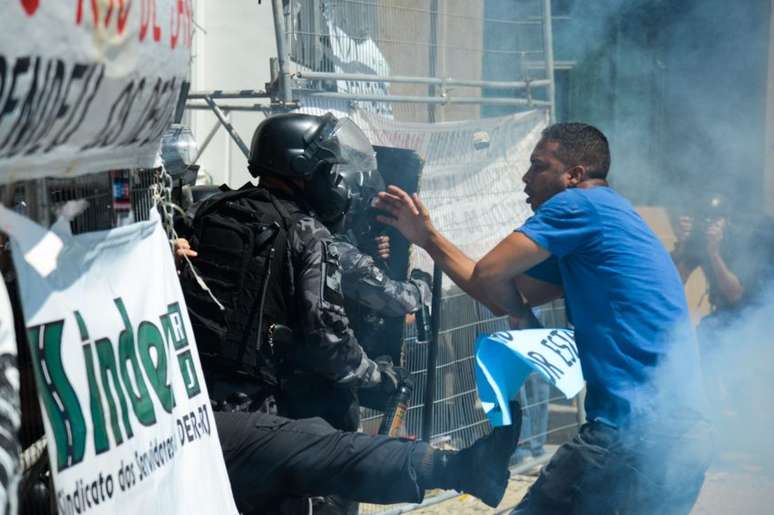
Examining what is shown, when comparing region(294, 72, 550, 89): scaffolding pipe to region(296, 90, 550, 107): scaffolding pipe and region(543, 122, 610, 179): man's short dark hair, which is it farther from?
region(543, 122, 610, 179): man's short dark hair

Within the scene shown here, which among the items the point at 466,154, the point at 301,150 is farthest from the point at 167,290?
the point at 466,154

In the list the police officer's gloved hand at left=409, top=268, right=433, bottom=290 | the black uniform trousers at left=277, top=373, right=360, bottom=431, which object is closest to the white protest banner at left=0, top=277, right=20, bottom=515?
the black uniform trousers at left=277, top=373, right=360, bottom=431

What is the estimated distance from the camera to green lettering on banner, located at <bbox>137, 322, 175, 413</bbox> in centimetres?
250

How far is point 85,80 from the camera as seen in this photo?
6.66 ft

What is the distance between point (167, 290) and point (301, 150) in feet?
3.96

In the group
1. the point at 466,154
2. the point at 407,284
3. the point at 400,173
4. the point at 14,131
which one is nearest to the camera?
the point at 14,131

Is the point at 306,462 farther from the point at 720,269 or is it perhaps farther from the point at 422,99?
the point at 720,269

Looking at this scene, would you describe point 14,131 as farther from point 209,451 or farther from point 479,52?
point 479,52

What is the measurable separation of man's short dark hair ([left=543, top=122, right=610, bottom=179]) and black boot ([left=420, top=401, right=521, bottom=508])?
0.98 meters

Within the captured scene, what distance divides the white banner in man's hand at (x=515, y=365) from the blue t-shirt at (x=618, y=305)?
0.15m

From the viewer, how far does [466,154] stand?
19.0 feet

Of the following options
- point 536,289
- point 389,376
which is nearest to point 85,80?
point 536,289

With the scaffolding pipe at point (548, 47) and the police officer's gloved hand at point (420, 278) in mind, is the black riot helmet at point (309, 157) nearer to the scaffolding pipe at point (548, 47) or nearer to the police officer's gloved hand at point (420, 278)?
the police officer's gloved hand at point (420, 278)

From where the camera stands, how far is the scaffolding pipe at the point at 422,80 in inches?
190
